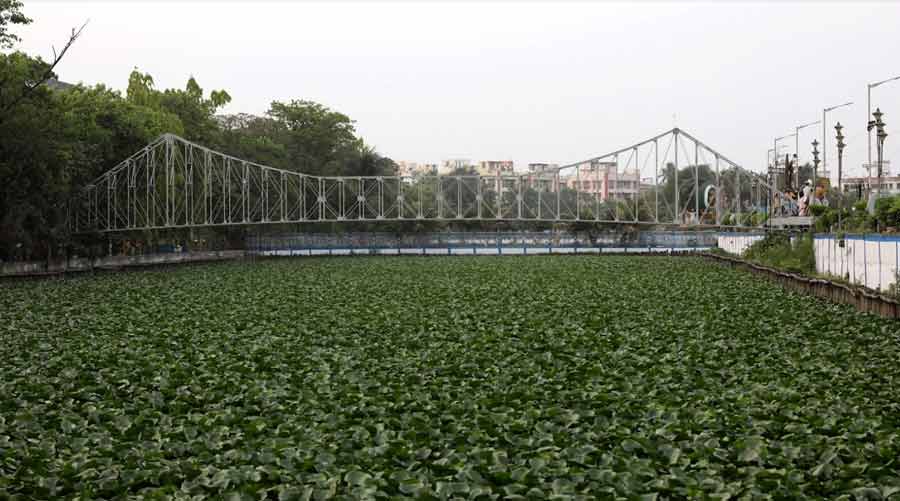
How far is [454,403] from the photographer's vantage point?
897 centimetres

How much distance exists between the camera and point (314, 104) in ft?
225

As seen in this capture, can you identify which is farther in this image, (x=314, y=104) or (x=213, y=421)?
(x=314, y=104)

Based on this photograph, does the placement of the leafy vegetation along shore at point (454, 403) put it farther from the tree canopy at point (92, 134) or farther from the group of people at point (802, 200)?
the group of people at point (802, 200)

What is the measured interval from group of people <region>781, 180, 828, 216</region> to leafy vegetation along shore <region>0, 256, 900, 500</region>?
18.9 m

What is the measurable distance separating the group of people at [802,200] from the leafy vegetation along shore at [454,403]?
1890 cm

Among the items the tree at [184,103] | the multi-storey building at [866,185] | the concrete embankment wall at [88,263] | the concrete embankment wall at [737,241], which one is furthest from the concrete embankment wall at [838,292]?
the tree at [184,103]

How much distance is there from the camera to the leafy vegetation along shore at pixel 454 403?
21.1ft

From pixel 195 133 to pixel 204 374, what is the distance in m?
46.0

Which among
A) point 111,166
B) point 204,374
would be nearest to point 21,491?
point 204,374

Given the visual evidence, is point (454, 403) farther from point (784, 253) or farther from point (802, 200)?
point (802, 200)

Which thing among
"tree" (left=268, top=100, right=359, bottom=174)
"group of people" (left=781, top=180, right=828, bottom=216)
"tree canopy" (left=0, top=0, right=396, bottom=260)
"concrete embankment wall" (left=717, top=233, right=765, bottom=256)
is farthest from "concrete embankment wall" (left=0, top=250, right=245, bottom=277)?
"group of people" (left=781, top=180, right=828, bottom=216)

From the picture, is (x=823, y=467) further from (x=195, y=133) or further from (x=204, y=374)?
(x=195, y=133)

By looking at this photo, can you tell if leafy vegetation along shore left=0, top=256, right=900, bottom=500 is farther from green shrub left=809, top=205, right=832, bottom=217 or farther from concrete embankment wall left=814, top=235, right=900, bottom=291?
green shrub left=809, top=205, right=832, bottom=217

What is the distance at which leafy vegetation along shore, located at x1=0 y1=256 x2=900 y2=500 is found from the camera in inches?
253
